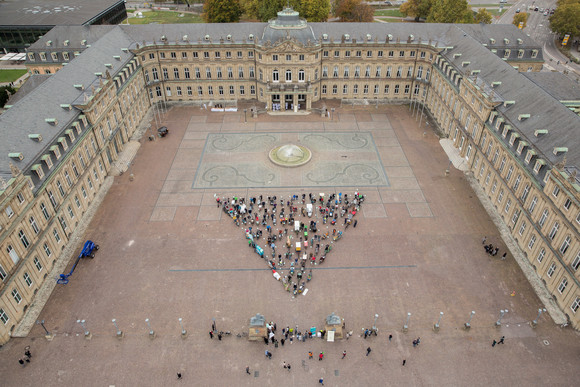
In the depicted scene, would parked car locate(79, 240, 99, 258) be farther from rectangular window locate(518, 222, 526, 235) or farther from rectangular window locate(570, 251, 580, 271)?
rectangular window locate(570, 251, 580, 271)

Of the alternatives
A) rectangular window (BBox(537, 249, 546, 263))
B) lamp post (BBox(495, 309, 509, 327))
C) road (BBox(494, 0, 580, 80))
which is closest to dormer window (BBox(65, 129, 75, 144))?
lamp post (BBox(495, 309, 509, 327))

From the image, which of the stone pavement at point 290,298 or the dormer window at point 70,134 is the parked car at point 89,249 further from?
the dormer window at point 70,134

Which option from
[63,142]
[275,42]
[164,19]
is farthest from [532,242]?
[164,19]

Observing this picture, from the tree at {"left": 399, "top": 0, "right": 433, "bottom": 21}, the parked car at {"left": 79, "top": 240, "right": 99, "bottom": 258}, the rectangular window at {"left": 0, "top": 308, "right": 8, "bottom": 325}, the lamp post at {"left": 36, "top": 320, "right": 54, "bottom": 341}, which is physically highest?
the tree at {"left": 399, "top": 0, "right": 433, "bottom": 21}

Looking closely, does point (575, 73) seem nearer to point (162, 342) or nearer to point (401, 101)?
point (401, 101)

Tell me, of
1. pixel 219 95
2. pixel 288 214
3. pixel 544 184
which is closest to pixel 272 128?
pixel 219 95

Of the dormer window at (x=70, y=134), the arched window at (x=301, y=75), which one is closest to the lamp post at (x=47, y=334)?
the dormer window at (x=70, y=134)
